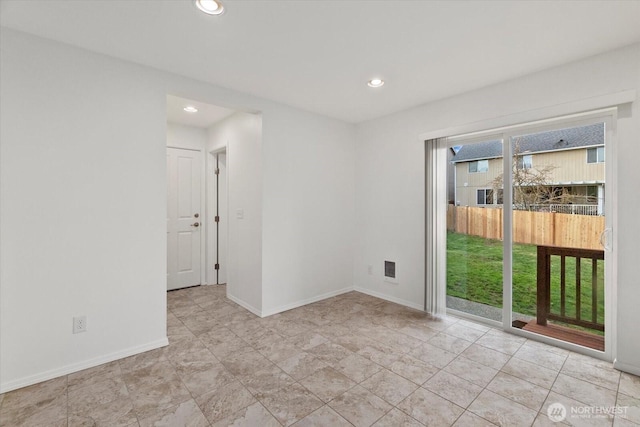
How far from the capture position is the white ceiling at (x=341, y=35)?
1863mm

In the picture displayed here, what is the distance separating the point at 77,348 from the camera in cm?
231

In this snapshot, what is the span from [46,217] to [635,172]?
4.42m

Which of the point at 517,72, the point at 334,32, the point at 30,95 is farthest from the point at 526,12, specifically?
the point at 30,95

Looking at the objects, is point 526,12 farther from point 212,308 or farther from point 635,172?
point 212,308

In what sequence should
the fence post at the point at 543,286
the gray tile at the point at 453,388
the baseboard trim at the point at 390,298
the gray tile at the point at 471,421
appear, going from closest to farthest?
the gray tile at the point at 471,421
the gray tile at the point at 453,388
the fence post at the point at 543,286
the baseboard trim at the point at 390,298

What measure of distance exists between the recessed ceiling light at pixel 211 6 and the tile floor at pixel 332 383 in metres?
2.53

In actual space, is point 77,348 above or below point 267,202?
below

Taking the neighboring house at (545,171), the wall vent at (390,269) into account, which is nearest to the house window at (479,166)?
the neighboring house at (545,171)

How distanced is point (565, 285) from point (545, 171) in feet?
3.61

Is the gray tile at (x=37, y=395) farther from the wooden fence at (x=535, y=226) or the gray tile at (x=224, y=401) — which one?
the wooden fence at (x=535, y=226)

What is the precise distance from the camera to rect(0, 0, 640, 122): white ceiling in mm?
1863

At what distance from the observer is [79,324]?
2.32m

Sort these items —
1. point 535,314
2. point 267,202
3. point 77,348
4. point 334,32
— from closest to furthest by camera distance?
point 334,32 < point 77,348 < point 535,314 < point 267,202

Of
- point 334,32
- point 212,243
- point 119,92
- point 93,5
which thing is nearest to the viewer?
point 93,5
